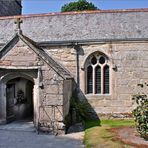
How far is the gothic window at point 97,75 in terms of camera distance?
15297mm

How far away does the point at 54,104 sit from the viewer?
40.5 feet

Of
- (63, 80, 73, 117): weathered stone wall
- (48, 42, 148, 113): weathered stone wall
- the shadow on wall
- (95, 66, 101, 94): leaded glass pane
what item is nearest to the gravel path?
(63, 80, 73, 117): weathered stone wall

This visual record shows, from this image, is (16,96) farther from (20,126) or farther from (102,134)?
(102,134)

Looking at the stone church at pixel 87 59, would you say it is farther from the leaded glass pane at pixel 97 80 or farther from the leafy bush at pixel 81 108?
the leafy bush at pixel 81 108

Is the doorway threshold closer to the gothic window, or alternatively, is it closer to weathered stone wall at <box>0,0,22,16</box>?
the gothic window

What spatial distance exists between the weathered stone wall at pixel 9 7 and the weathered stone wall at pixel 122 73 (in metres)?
10.8

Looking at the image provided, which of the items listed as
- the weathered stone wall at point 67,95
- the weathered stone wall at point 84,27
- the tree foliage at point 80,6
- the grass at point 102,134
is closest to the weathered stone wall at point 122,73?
the weathered stone wall at point 84,27

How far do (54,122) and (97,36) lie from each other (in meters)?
5.87

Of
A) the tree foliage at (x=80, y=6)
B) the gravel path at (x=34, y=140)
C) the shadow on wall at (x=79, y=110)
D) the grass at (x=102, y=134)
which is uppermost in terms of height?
the tree foliage at (x=80, y=6)

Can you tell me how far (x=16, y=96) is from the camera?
15906 mm

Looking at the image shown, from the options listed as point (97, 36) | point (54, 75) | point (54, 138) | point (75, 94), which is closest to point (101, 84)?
point (75, 94)

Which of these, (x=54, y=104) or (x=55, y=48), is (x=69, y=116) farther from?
(x=55, y=48)

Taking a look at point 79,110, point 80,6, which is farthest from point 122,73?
point 80,6

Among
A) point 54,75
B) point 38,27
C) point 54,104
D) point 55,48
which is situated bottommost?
point 54,104
